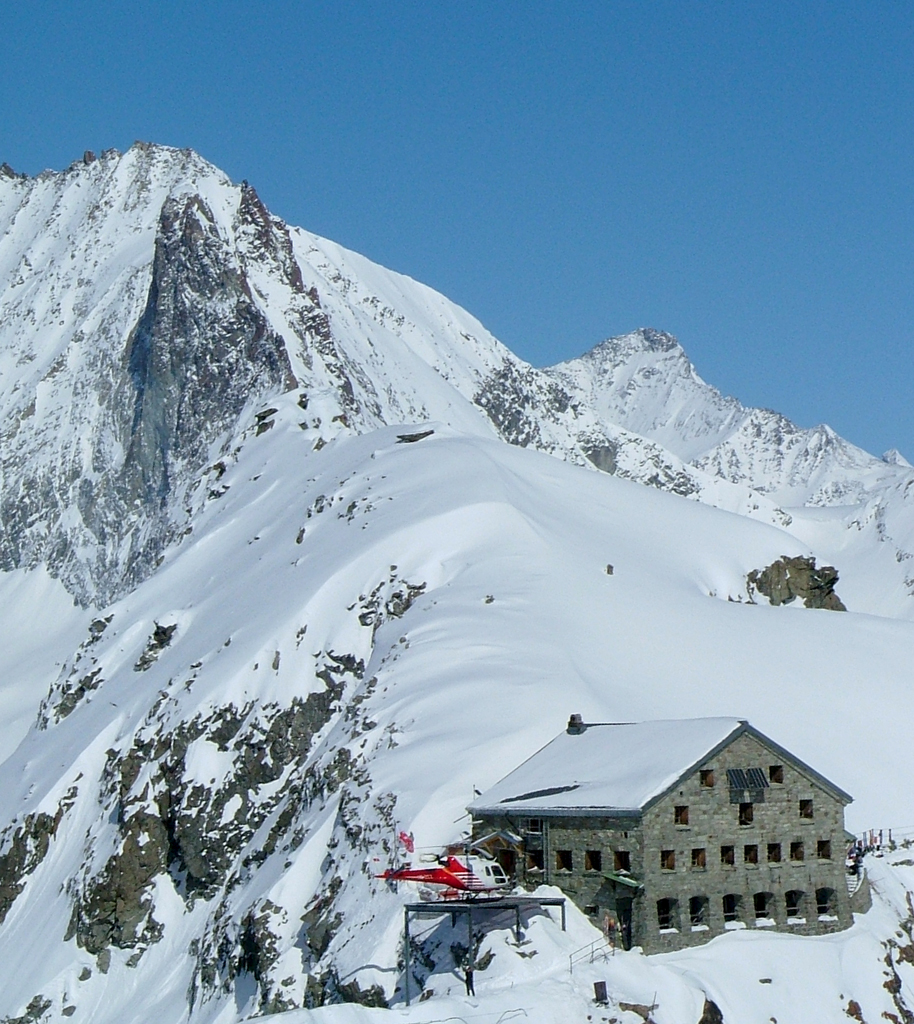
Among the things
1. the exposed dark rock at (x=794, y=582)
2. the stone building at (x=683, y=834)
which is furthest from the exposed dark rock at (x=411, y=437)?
the stone building at (x=683, y=834)

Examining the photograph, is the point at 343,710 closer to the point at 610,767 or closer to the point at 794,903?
the point at 610,767

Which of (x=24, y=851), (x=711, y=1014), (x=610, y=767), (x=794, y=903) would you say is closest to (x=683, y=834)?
(x=610, y=767)

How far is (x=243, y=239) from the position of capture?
19438cm

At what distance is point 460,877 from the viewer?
173ft

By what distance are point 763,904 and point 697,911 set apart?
9.67 feet

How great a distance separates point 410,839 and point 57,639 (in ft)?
410

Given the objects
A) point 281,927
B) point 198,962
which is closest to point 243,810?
point 198,962

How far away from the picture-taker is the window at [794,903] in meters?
55.4

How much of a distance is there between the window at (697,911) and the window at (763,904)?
233 centimetres

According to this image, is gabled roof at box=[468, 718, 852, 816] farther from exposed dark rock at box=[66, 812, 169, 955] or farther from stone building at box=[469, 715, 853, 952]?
exposed dark rock at box=[66, 812, 169, 955]

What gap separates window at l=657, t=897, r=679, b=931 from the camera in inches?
2066

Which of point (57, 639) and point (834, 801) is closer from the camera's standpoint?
point (834, 801)

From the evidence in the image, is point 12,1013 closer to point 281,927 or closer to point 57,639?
point 281,927

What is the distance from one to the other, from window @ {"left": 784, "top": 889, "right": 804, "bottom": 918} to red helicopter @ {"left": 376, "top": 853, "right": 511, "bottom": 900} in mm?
9339
